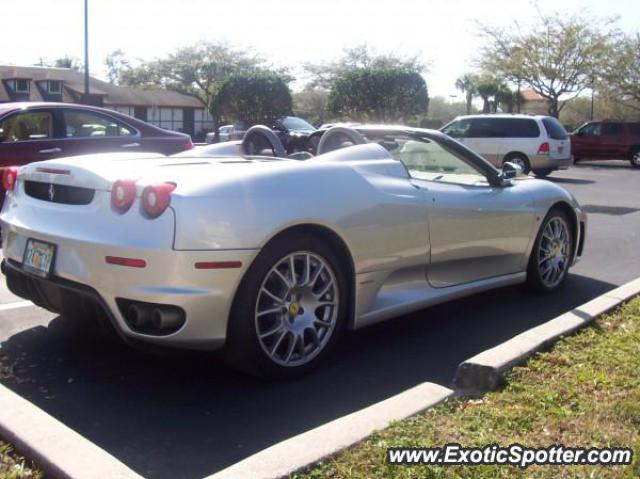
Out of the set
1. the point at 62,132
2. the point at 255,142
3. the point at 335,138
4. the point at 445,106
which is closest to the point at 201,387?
the point at 335,138

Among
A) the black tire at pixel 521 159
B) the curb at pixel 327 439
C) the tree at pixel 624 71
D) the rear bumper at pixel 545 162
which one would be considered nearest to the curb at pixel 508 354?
the curb at pixel 327 439

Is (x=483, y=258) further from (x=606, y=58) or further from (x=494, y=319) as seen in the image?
(x=606, y=58)

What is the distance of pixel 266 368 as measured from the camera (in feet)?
12.0

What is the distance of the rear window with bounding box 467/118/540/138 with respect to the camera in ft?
61.4

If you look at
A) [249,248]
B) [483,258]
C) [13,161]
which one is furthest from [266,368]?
[13,161]

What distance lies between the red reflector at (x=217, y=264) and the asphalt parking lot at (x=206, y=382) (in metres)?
0.50

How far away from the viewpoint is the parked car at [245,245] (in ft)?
11.0

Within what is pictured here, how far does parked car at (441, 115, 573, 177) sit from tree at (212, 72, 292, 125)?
17.1 m

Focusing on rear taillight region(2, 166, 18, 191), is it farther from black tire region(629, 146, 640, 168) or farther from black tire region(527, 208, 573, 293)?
black tire region(629, 146, 640, 168)

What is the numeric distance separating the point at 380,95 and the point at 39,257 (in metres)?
33.5

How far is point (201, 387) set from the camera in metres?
3.71

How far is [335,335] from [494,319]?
64.4 inches

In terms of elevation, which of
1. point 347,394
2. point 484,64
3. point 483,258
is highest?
point 484,64

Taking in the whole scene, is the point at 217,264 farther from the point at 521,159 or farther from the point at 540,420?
the point at 521,159
